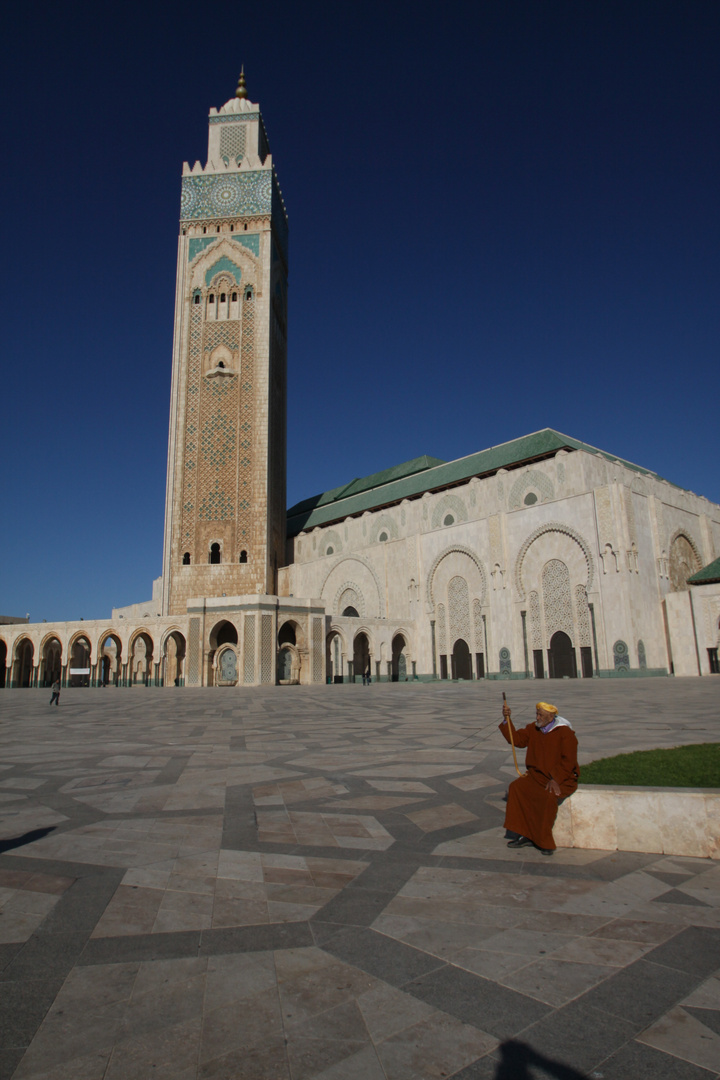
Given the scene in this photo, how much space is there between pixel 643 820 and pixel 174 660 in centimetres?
3319

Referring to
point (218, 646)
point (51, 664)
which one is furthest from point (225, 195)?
point (51, 664)

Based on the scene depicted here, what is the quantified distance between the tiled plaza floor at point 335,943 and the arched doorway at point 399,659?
97.5 ft

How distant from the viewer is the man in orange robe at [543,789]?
3.39m

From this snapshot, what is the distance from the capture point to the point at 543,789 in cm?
350

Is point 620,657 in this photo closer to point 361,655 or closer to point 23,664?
point 361,655

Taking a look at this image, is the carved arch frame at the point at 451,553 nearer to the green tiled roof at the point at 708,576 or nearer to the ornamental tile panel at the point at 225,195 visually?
the green tiled roof at the point at 708,576

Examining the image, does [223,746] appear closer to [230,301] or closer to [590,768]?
[590,768]

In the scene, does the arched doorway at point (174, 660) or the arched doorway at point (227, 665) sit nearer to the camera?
the arched doorway at point (227, 665)

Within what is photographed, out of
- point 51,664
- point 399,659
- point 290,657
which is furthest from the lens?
point 51,664

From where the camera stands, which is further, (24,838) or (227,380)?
(227,380)

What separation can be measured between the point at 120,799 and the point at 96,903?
2.06 meters

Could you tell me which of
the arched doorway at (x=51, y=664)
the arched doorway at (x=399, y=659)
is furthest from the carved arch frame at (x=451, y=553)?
the arched doorway at (x=51, y=664)

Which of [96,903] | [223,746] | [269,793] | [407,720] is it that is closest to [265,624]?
[407,720]

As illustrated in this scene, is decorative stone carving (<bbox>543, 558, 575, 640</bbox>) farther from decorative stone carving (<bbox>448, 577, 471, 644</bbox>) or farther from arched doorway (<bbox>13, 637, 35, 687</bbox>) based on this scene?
arched doorway (<bbox>13, 637, 35, 687</bbox>)
